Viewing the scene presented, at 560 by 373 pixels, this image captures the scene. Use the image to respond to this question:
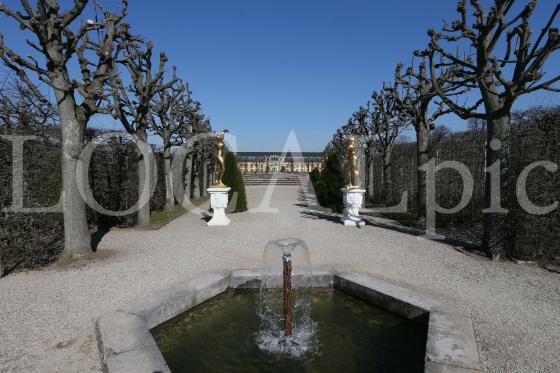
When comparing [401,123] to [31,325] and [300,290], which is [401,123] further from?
[31,325]

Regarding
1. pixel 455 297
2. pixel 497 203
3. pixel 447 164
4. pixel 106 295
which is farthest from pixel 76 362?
pixel 447 164

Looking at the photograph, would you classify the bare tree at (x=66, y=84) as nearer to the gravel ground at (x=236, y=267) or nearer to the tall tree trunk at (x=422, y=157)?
the gravel ground at (x=236, y=267)

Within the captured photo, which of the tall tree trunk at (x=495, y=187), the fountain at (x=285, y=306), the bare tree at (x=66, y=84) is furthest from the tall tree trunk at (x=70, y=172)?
the tall tree trunk at (x=495, y=187)

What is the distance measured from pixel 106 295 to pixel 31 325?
0.97 m

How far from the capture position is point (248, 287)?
17.6 ft

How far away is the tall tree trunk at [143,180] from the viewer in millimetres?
10516

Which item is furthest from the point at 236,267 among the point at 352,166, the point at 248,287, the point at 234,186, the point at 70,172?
the point at 234,186

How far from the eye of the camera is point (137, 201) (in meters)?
10.9

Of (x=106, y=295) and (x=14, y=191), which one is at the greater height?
(x=14, y=191)

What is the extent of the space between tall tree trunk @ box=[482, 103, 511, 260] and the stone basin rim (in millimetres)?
2809

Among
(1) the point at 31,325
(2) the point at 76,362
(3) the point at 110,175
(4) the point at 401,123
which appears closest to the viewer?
(2) the point at 76,362

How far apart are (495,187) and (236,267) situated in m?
4.80

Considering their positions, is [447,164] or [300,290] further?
[447,164]

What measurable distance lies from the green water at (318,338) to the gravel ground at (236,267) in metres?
0.71
